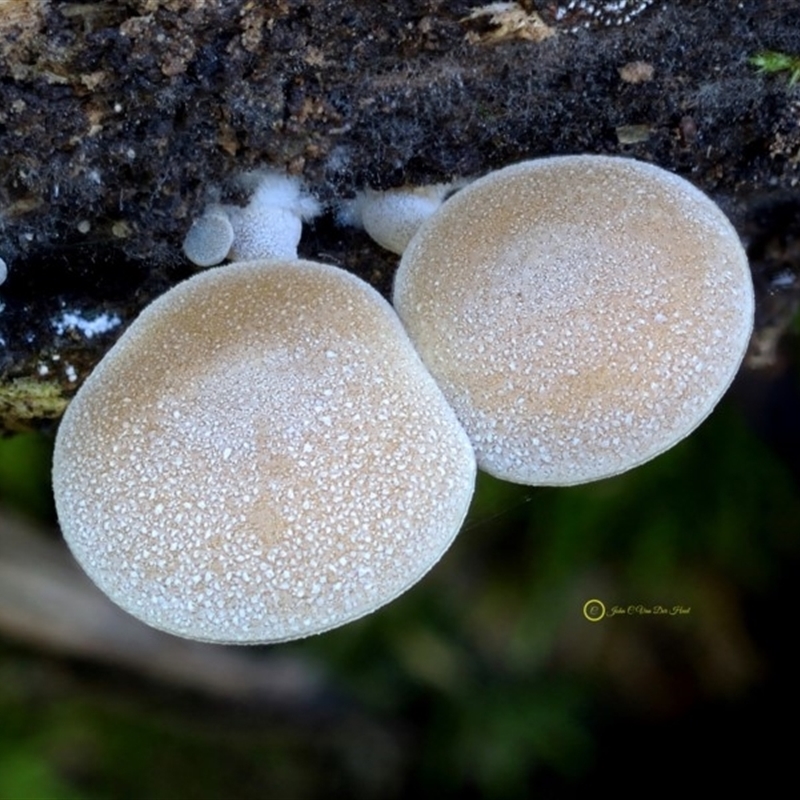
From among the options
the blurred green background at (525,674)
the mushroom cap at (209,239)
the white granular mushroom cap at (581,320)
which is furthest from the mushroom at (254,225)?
the blurred green background at (525,674)

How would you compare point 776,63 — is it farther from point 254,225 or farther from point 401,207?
point 254,225

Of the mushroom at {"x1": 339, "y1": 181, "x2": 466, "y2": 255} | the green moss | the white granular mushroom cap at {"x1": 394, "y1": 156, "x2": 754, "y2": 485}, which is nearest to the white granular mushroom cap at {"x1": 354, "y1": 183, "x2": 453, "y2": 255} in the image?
the mushroom at {"x1": 339, "y1": 181, "x2": 466, "y2": 255}

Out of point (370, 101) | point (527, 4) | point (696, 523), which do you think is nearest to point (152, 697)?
point (696, 523)

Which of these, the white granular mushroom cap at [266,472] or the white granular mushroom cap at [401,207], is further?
the white granular mushroom cap at [401,207]

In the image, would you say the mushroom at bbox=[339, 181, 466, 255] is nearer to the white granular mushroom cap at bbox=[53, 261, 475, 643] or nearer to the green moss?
the white granular mushroom cap at bbox=[53, 261, 475, 643]

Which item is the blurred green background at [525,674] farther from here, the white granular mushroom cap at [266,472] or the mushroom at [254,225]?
the white granular mushroom cap at [266,472]

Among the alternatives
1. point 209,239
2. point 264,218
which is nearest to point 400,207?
point 264,218
